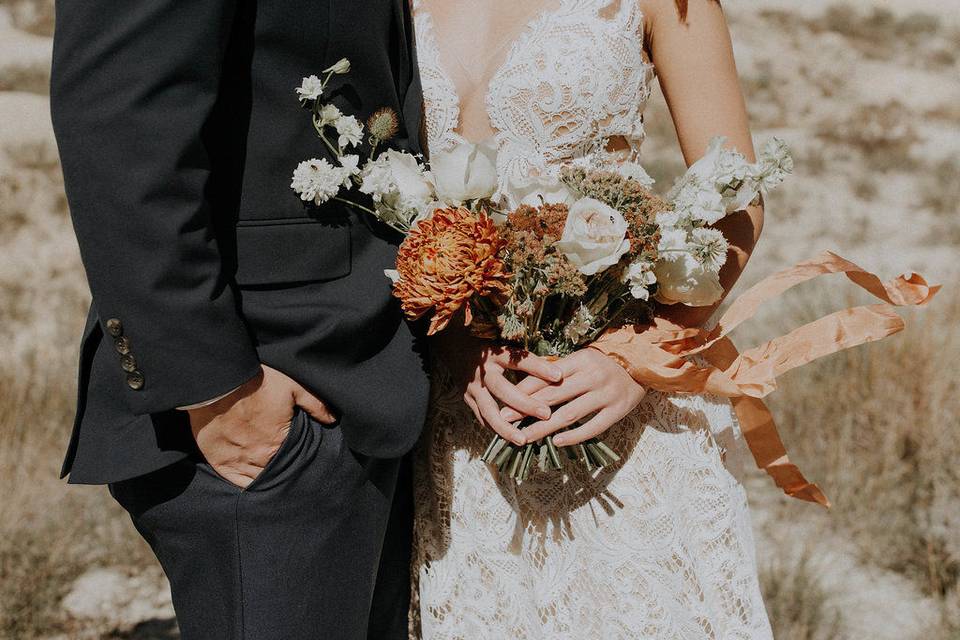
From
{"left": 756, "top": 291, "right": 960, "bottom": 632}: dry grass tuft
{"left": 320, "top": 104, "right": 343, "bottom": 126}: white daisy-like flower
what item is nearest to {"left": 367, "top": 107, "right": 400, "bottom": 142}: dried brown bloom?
{"left": 320, "top": 104, "right": 343, "bottom": 126}: white daisy-like flower

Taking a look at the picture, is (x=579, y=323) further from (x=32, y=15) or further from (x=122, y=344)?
(x=32, y=15)

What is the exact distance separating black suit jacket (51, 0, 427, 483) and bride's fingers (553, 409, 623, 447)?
1.00 feet

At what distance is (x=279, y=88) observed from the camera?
1738 millimetres

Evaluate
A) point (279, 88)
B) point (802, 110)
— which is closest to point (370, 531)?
point (279, 88)

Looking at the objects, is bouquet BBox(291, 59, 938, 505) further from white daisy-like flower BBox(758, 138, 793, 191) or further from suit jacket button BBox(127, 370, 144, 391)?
suit jacket button BBox(127, 370, 144, 391)

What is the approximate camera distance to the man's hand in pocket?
1.73 meters

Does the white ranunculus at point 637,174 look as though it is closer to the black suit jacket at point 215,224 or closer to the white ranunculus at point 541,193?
the white ranunculus at point 541,193

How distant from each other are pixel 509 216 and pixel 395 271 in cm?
26

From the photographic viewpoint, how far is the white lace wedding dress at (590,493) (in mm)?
2129

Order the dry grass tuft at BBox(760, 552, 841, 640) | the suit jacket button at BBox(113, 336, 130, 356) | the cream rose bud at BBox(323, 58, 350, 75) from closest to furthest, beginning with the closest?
the suit jacket button at BBox(113, 336, 130, 356)
the cream rose bud at BBox(323, 58, 350, 75)
the dry grass tuft at BBox(760, 552, 841, 640)

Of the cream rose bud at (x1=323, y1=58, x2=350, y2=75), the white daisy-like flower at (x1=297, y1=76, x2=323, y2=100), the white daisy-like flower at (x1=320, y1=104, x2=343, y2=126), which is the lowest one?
the white daisy-like flower at (x1=320, y1=104, x2=343, y2=126)

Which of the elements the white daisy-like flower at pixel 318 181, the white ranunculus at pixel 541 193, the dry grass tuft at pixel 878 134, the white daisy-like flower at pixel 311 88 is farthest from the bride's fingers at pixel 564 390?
the dry grass tuft at pixel 878 134

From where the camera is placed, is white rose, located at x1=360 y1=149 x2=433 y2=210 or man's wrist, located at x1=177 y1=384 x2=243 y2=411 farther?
white rose, located at x1=360 y1=149 x2=433 y2=210

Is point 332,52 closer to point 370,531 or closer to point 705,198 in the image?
point 705,198
